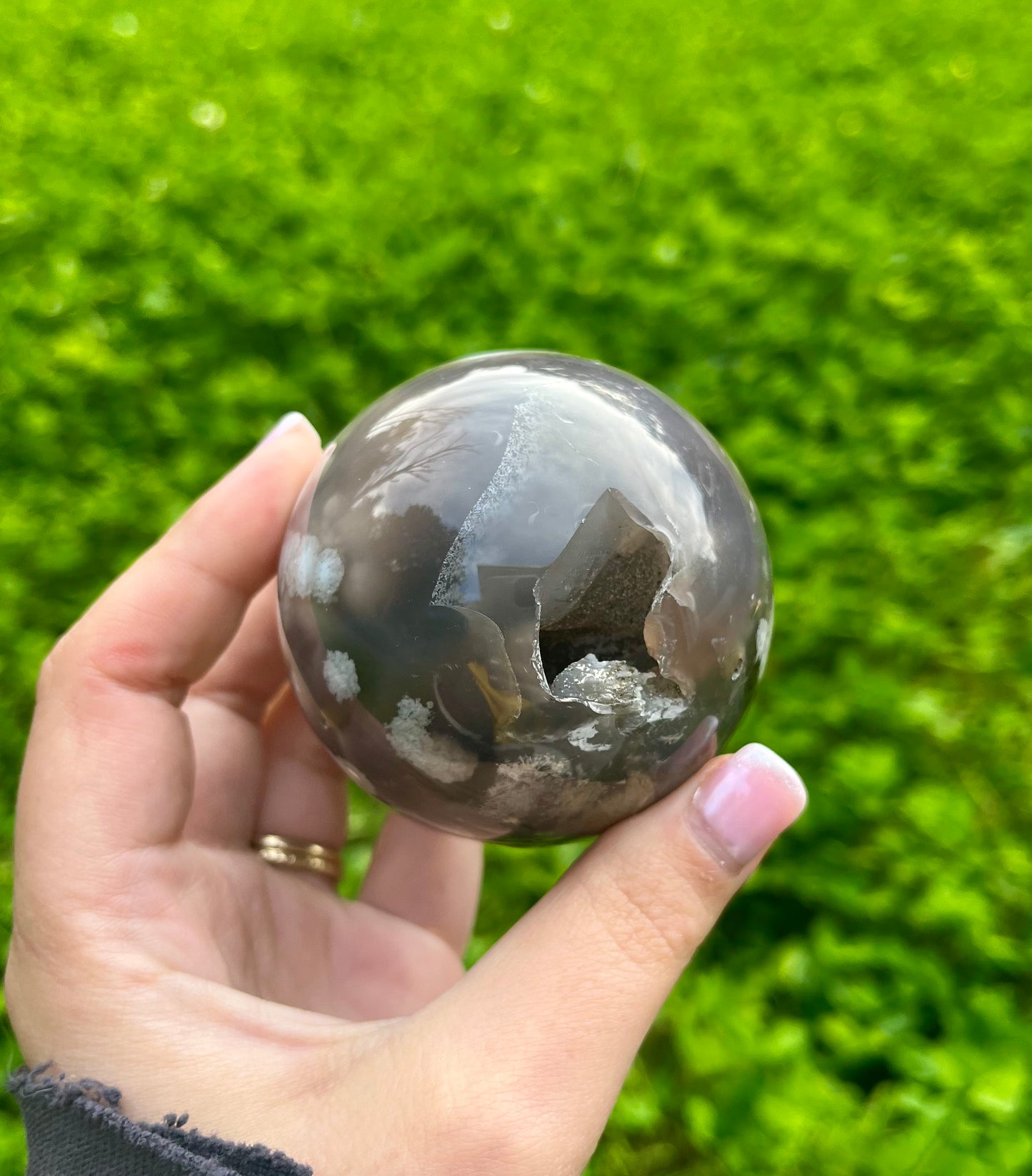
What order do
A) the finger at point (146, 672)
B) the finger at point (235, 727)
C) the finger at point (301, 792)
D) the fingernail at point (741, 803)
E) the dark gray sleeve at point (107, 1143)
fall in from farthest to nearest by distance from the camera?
the finger at point (301, 792)
the finger at point (235, 727)
the finger at point (146, 672)
the fingernail at point (741, 803)
the dark gray sleeve at point (107, 1143)

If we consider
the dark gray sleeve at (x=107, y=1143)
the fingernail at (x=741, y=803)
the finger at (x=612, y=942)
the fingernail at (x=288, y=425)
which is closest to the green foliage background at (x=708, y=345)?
the finger at (x=612, y=942)

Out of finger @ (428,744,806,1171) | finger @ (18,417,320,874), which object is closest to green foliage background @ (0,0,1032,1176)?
finger @ (428,744,806,1171)

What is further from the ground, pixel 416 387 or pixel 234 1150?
pixel 416 387

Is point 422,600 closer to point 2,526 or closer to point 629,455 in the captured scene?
point 629,455

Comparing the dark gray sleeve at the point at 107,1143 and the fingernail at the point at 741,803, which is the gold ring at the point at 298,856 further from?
the fingernail at the point at 741,803

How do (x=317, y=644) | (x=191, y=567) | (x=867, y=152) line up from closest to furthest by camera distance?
(x=317, y=644), (x=191, y=567), (x=867, y=152)

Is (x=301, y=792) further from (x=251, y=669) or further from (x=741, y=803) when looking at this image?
(x=741, y=803)

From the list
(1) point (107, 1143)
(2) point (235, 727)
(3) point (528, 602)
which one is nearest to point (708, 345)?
(2) point (235, 727)

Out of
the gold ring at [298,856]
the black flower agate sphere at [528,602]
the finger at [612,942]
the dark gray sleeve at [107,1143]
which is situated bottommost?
the gold ring at [298,856]

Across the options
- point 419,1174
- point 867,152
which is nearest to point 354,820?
point 419,1174
